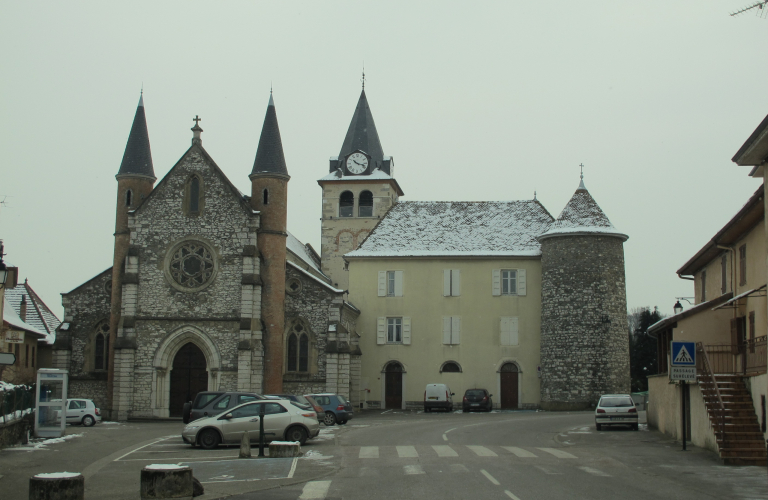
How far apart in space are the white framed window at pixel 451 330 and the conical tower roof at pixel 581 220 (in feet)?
21.3

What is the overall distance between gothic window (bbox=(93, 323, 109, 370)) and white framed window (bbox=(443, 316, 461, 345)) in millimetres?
17838

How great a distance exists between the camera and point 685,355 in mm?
21547

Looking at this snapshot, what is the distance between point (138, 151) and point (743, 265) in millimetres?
29341

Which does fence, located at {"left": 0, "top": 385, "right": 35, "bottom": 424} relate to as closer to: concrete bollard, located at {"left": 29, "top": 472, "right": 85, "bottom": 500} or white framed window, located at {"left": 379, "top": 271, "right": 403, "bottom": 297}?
concrete bollard, located at {"left": 29, "top": 472, "right": 85, "bottom": 500}

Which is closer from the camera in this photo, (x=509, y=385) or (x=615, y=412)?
(x=615, y=412)

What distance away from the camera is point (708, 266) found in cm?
3067

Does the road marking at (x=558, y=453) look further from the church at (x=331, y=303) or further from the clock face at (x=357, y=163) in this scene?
the clock face at (x=357, y=163)

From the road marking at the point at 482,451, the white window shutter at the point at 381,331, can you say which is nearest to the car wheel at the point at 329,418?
the road marking at the point at 482,451

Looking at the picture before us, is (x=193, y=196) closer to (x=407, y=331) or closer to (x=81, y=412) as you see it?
(x=81, y=412)

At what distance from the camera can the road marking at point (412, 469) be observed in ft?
55.9

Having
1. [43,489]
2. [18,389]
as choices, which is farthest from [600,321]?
[43,489]

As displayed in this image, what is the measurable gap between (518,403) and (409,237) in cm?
1116

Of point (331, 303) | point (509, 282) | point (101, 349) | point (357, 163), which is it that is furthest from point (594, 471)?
point (357, 163)

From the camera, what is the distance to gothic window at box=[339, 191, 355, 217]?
64188 mm
